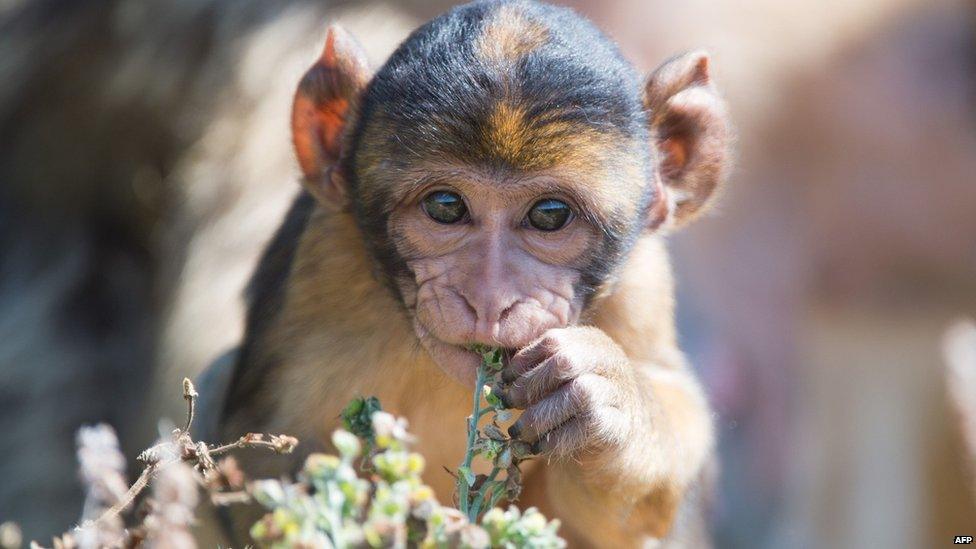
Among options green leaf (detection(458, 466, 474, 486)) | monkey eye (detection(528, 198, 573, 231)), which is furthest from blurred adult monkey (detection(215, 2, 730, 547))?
green leaf (detection(458, 466, 474, 486))

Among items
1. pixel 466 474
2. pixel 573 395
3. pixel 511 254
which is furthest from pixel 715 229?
pixel 466 474

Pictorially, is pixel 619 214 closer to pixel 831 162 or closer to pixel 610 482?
pixel 610 482

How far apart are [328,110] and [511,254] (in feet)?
2.87

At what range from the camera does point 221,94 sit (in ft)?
18.1

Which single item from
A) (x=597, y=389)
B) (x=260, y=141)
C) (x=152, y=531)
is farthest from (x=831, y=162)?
(x=152, y=531)

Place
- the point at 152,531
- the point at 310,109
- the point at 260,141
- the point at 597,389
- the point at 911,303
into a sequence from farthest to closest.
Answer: the point at 911,303 < the point at 260,141 < the point at 310,109 < the point at 597,389 < the point at 152,531

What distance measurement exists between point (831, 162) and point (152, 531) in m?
5.32

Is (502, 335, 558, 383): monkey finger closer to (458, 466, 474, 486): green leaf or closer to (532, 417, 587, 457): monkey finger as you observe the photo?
(532, 417, 587, 457): monkey finger

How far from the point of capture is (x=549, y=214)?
9.58 feet

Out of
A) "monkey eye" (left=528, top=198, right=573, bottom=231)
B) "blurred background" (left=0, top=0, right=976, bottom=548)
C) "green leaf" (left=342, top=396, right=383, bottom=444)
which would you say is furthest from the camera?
"blurred background" (left=0, top=0, right=976, bottom=548)

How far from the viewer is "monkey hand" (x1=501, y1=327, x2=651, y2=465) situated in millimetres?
2596

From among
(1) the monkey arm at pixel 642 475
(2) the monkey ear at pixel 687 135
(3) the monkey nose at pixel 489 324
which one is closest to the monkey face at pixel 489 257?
(3) the monkey nose at pixel 489 324

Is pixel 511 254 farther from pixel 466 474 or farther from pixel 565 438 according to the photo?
pixel 466 474

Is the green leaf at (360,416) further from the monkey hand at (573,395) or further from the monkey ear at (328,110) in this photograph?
the monkey ear at (328,110)
